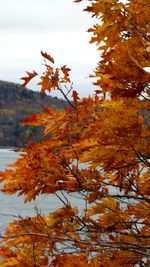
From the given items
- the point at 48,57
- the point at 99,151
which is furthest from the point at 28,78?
the point at 99,151

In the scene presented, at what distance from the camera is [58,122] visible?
4.06 meters

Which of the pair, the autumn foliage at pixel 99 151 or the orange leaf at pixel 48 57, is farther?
the orange leaf at pixel 48 57

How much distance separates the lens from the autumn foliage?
11.9ft

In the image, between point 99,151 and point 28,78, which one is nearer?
point 99,151

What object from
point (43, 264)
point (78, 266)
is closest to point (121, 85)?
point (78, 266)

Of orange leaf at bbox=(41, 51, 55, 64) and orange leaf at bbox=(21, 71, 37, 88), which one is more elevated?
orange leaf at bbox=(41, 51, 55, 64)

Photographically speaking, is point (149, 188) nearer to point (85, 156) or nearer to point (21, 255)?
point (85, 156)

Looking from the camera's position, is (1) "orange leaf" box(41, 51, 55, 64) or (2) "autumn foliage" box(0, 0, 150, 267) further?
(1) "orange leaf" box(41, 51, 55, 64)

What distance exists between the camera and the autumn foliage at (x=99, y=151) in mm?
3631

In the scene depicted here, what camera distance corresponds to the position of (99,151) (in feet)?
12.0

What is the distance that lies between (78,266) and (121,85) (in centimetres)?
183

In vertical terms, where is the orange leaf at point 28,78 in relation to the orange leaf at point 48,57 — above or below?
below

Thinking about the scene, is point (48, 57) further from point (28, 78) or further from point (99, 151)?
point (99, 151)

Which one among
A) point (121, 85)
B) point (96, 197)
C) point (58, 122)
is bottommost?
point (96, 197)
